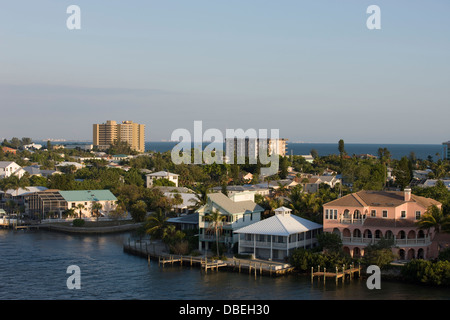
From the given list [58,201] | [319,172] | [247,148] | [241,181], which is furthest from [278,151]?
[58,201]

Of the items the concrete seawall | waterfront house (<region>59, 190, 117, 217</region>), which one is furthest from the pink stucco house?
waterfront house (<region>59, 190, 117, 217</region>)

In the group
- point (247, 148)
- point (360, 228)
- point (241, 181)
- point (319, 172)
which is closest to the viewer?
point (360, 228)

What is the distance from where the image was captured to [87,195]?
86.4 m

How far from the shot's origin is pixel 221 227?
5462cm

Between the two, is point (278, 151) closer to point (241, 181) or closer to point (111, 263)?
point (241, 181)

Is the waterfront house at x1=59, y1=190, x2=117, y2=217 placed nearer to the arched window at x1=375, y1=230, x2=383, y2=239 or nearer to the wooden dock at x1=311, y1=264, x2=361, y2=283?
the wooden dock at x1=311, y1=264, x2=361, y2=283

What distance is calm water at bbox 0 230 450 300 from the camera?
41781 millimetres

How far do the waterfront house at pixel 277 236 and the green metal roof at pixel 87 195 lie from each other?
38342 mm

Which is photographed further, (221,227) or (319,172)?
(319,172)

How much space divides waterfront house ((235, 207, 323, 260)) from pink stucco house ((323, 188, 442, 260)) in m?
1.92

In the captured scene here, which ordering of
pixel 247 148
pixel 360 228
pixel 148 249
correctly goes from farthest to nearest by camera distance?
pixel 247 148, pixel 148 249, pixel 360 228

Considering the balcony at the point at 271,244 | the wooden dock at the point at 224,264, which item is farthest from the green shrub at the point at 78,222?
the balcony at the point at 271,244
